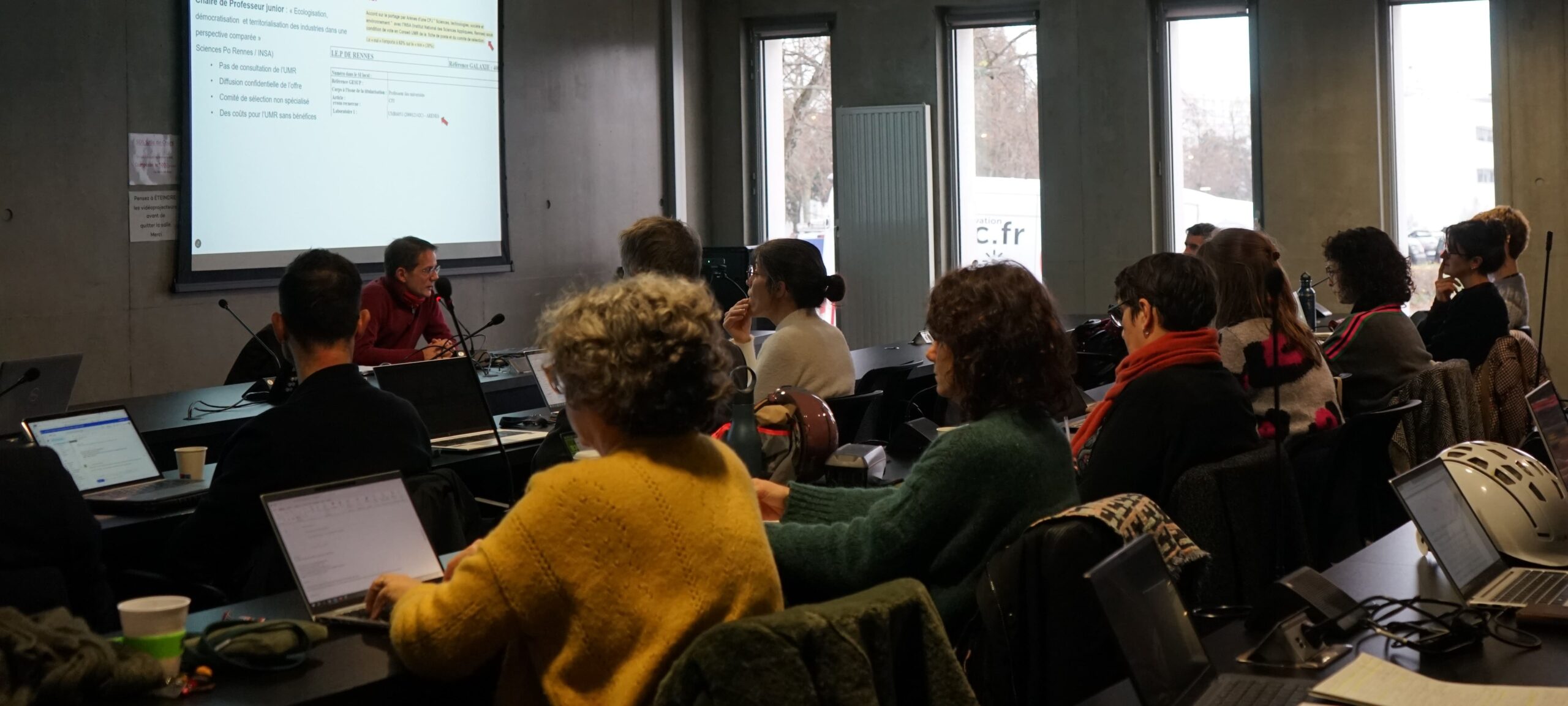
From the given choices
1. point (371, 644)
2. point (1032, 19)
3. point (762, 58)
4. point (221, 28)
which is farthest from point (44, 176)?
point (1032, 19)

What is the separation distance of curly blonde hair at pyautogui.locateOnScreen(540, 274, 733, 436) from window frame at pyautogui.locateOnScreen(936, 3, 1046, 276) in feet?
26.4

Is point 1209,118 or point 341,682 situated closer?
point 341,682

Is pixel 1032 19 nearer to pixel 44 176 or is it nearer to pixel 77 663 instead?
pixel 44 176

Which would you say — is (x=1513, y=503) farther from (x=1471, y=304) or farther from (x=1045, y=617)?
(x=1471, y=304)

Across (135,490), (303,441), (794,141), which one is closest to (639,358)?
A: (303,441)

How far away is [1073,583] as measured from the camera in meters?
1.94

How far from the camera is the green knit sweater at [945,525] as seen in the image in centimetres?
205

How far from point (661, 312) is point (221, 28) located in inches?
203

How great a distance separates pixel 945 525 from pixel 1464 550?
2.88 ft

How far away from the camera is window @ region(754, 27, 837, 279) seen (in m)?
10.2

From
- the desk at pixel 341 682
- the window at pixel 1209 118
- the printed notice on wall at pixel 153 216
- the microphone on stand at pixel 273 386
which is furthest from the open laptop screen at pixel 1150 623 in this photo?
the window at pixel 1209 118

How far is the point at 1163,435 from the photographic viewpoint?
9.45ft

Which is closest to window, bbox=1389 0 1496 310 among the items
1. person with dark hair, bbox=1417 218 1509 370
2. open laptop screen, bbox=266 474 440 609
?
person with dark hair, bbox=1417 218 1509 370

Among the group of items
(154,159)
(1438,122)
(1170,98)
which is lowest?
(154,159)
